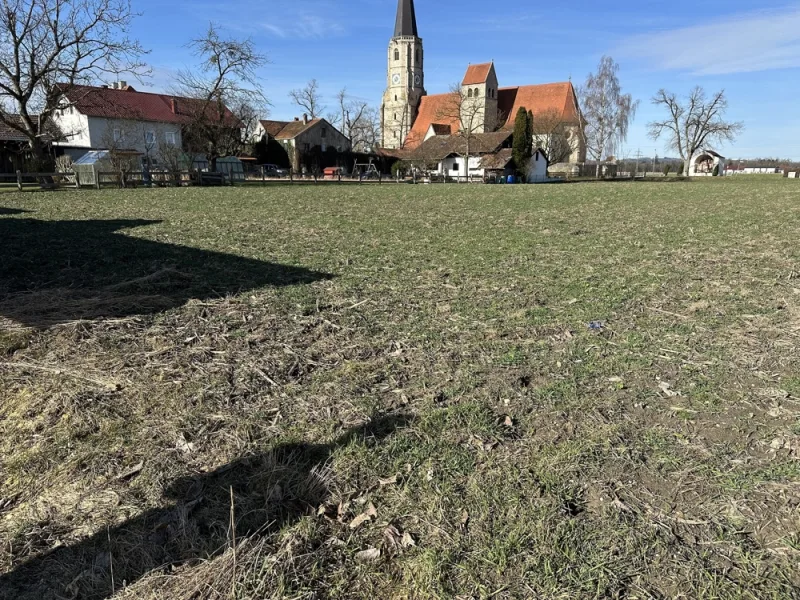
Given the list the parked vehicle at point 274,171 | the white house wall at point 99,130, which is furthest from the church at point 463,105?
the white house wall at point 99,130

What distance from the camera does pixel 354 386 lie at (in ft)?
11.9

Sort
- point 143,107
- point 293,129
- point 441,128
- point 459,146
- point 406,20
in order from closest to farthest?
point 143,107, point 459,146, point 293,129, point 441,128, point 406,20

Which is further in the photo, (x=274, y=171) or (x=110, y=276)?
(x=274, y=171)

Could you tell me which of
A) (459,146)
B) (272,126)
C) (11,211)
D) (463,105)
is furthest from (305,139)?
(11,211)

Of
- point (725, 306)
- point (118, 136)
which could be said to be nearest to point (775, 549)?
point (725, 306)

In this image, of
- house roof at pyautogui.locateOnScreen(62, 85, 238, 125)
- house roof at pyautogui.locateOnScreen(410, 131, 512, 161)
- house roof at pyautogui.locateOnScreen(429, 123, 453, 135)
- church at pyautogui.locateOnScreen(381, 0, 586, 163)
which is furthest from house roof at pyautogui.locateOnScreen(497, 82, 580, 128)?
house roof at pyautogui.locateOnScreen(62, 85, 238, 125)

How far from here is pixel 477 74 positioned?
7512 cm

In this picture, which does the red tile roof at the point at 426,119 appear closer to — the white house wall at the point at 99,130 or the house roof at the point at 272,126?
the house roof at the point at 272,126

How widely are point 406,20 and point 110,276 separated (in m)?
88.2

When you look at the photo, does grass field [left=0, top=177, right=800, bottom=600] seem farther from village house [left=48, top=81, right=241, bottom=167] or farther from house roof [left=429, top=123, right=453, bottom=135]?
house roof [left=429, top=123, right=453, bottom=135]

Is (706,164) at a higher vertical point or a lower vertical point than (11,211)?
higher

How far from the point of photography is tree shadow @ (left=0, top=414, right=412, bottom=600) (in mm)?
2107

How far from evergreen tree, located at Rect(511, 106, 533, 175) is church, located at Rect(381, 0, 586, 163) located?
11.7 metres

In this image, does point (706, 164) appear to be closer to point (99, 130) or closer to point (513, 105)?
point (513, 105)
